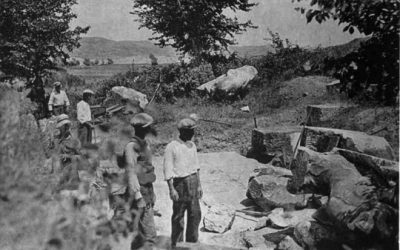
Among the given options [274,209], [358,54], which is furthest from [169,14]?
[358,54]

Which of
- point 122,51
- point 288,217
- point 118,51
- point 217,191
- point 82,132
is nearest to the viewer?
point 288,217

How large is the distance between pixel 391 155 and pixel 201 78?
10610 mm

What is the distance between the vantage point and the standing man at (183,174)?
468 centimetres

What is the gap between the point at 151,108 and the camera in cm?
1398

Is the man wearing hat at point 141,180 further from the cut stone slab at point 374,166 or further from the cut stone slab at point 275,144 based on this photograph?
the cut stone slab at point 275,144

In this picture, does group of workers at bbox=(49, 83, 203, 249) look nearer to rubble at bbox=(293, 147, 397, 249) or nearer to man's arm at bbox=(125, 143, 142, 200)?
man's arm at bbox=(125, 143, 142, 200)

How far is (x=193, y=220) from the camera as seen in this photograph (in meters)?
4.93

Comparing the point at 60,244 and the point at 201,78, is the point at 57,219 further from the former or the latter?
the point at 201,78

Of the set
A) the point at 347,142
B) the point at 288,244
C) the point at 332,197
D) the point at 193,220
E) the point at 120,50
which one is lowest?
the point at 288,244

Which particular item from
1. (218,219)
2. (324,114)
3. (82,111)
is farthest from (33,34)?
(218,219)

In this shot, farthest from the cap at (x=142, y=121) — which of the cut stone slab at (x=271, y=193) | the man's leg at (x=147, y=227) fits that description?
the cut stone slab at (x=271, y=193)

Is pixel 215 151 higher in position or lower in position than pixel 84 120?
lower

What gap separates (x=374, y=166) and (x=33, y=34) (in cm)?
957

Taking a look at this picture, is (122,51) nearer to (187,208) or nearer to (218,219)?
(218,219)
